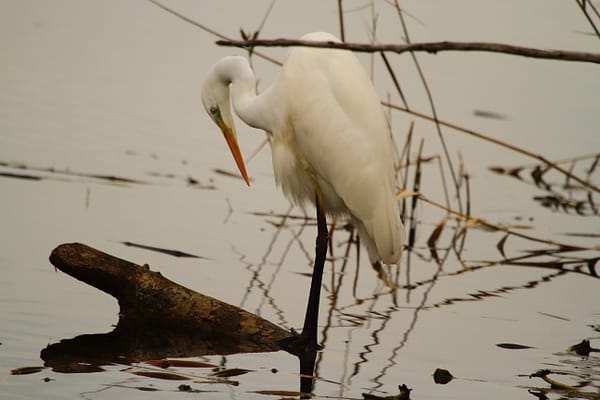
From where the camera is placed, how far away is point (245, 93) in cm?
640

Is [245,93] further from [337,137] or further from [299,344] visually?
[299,344]

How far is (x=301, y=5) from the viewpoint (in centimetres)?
1527

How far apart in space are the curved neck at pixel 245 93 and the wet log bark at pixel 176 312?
1.20 m

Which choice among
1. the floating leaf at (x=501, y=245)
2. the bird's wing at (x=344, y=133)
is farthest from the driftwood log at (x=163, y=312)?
the floating leaf at (x=501, y=245)

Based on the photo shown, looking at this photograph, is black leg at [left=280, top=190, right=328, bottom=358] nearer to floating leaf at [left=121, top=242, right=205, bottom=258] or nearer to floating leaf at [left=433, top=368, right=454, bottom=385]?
floating leaf at [left=433, top=368, right=454, bottom=385]

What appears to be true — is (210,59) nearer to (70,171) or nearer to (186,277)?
Answer: (70,171)

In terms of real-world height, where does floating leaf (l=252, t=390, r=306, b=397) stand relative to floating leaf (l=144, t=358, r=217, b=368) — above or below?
below

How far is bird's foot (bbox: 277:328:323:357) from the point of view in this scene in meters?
5.51

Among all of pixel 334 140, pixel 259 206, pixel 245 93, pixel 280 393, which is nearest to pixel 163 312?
pixel 280 393

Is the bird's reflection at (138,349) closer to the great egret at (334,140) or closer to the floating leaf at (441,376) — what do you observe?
→ the floating leaf at (441,376)

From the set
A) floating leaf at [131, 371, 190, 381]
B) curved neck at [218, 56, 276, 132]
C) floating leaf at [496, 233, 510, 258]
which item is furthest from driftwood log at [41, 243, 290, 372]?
floating leaf at [496, 233, 510, 258]

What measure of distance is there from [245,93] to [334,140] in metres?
0.60

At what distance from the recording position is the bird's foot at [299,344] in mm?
5508

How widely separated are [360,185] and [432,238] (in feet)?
7.90
